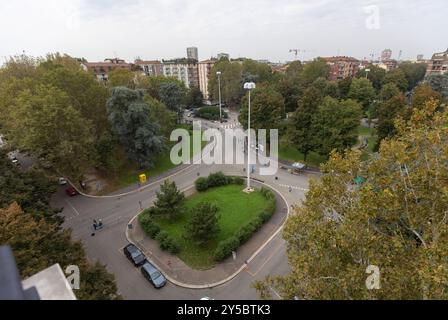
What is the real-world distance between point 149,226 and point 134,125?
1255 cm

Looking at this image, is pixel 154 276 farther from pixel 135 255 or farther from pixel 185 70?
pixel 185 70

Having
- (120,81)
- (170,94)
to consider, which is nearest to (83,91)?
(120,81)

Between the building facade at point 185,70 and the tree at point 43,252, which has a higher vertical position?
the building facade at point 185,70

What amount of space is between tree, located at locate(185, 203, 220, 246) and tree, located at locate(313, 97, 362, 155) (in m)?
15.7

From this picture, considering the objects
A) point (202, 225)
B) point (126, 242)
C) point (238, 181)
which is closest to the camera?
point (202, 225)

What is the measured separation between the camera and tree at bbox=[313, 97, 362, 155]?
2531cm

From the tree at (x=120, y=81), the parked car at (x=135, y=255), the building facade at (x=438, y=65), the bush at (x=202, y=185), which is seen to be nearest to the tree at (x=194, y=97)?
the tree at (x=120, y=81)

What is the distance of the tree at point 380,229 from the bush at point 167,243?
886cm

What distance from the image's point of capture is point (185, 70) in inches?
2874

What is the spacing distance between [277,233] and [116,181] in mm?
17780

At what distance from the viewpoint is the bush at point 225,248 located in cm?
1520

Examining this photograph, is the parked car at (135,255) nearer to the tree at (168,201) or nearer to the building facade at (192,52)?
the tree at (168,201)
